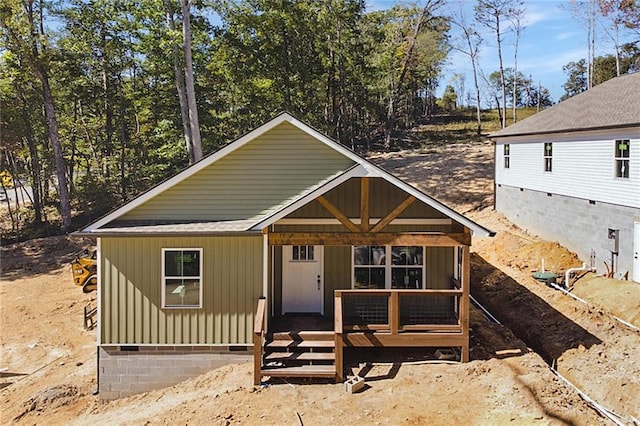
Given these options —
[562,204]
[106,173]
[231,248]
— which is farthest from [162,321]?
[106,173]

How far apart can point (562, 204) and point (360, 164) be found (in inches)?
467

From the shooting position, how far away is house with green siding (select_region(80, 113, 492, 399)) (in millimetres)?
9695

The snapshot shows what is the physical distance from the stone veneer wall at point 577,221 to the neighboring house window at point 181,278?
40.0ft

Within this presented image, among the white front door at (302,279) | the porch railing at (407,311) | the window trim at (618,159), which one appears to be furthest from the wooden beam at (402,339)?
the window trim at (618,159)

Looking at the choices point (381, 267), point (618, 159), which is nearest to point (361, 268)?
point (381, 267)

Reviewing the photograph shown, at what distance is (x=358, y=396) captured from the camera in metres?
8.59

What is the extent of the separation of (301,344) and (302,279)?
1.79m

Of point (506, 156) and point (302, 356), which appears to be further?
point (506, 156)

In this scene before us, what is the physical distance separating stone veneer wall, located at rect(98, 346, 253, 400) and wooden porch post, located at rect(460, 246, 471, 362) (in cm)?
434

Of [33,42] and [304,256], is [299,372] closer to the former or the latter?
[304,256]

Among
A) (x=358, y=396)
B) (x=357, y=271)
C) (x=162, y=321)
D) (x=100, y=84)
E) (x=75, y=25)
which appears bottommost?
(x=358, y=396)

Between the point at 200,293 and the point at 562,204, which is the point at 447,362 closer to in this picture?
the point at 200,293

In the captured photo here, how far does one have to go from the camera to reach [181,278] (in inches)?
395

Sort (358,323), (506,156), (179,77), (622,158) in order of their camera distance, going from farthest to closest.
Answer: (179,77), (506,156), (622,158), (358,323)
